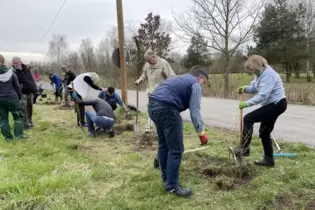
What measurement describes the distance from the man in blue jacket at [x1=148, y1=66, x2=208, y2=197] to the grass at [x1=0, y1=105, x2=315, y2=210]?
0.30 m

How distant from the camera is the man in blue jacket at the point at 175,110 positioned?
388cm

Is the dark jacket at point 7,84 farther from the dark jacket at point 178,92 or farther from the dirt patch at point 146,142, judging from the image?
the dark jacket at point 178,92

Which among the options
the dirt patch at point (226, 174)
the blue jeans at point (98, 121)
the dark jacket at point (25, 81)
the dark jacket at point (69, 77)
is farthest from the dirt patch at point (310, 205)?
the dark jacket at point (69, 77)

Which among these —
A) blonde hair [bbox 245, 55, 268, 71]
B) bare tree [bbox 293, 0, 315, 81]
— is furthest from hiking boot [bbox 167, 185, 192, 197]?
bare tree [bbox 293, 0, 315, 81]

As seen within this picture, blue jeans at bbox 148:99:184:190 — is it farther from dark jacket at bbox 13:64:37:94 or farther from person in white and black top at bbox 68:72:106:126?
dark jacket at bbox 13:64:37:94

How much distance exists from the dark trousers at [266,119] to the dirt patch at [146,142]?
2.04 m

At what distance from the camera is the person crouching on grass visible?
465cm

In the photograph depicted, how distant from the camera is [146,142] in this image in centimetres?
684

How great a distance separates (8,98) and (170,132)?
463 cm

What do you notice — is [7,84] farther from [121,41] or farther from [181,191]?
[121,41]

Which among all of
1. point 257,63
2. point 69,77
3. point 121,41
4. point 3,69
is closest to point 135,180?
point 257,63

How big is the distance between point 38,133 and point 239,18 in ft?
67.1

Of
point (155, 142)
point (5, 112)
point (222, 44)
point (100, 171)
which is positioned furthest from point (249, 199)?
point (222, 44)

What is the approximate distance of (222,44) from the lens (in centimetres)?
2603
